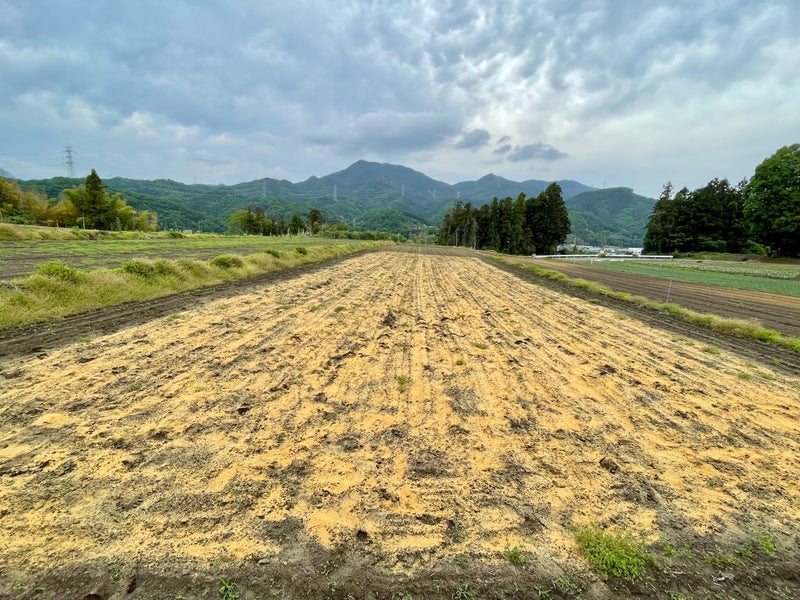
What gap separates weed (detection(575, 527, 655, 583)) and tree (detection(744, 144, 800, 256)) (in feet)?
195

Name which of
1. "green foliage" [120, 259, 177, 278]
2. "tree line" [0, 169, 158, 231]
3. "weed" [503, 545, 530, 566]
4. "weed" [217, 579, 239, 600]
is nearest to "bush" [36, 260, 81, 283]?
"green foliage" [120, 259, 177, 278]

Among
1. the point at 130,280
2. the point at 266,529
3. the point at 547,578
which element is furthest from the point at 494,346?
the point at 130,280

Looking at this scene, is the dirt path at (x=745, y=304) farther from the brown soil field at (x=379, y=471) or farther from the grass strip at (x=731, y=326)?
the brown soil field at (x=379, y=471)

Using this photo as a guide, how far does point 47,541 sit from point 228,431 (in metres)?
1.57

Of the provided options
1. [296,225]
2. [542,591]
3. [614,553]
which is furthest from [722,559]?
[296,225]

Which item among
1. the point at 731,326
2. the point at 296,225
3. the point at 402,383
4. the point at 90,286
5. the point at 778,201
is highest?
the point at 778,201

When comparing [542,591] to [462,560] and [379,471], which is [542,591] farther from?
[379,471]

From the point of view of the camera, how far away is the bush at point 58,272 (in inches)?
327

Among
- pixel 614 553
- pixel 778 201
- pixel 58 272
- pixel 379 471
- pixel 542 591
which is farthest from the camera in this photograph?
pixel 778 201

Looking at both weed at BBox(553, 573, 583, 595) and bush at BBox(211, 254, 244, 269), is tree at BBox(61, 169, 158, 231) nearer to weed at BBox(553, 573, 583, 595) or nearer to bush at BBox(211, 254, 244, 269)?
bush at BBox(211, 254, 244, 269)

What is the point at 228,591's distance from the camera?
2.13 metres

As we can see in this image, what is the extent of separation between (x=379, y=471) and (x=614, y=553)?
207 cm

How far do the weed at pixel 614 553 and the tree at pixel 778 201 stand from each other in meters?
59.6

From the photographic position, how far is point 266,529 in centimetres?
259
